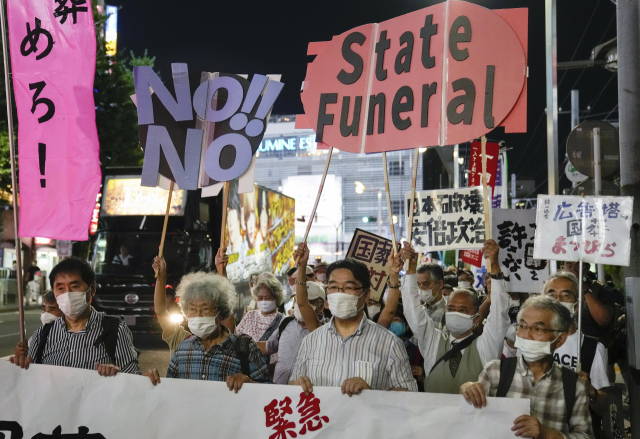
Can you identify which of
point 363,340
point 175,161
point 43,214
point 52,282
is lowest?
point 363,340

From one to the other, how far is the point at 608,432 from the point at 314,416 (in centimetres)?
247

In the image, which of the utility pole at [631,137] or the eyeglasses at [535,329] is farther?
the utility pole at [631,137]

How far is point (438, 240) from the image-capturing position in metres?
5.54

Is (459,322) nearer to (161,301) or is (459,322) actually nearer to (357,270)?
(357,270)

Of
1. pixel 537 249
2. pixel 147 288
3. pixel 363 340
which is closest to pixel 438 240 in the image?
pixel 537 249

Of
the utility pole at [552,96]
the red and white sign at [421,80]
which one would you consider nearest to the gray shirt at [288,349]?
the red and white sign at [421,80]

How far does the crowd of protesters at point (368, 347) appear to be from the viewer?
10.4 feet

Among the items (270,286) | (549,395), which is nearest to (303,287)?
(270,286)

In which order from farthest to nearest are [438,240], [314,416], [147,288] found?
[147,288] < [438,240] < [314,416]

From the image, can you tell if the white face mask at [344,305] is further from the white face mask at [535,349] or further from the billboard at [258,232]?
the billboard at [258,232]

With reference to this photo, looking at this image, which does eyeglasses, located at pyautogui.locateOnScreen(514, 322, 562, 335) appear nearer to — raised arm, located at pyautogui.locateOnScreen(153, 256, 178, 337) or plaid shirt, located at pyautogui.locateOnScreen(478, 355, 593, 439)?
plaid shirt, located at pyautogui.locateOnScreen(478, 355, 593, 439)

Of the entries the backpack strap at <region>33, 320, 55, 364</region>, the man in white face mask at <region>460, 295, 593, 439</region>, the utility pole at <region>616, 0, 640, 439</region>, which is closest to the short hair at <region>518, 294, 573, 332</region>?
the man in white face mask at <region>460, 295, 593, 439</region>

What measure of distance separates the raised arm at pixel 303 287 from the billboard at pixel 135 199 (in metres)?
8.92

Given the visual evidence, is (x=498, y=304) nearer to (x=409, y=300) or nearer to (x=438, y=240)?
(x=409, y=300)
